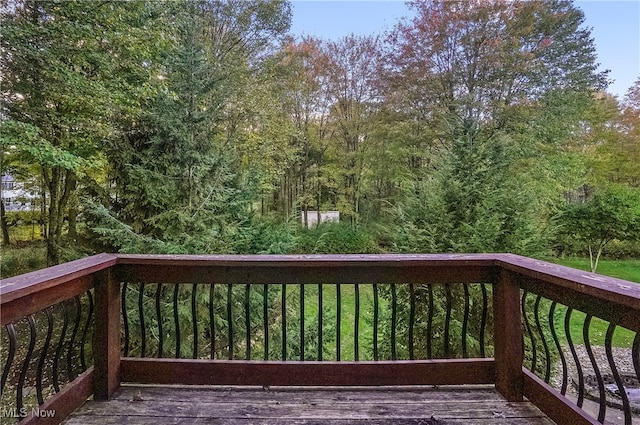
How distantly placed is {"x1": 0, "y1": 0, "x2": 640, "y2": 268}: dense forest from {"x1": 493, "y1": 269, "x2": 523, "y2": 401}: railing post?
6.44ft

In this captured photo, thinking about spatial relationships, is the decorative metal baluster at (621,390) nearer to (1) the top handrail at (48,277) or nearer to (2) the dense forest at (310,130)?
(1) the top handrail at (48,277)

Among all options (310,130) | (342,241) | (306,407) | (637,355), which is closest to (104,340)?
(306,407)

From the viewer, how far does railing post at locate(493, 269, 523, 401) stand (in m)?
1.86

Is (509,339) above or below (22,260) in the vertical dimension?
above

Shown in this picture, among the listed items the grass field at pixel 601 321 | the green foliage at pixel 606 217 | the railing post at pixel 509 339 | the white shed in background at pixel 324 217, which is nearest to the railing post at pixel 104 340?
the railing post at pixel 509 339

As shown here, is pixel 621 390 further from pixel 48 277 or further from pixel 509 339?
pixel 48 277

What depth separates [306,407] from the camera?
1817 millimetres

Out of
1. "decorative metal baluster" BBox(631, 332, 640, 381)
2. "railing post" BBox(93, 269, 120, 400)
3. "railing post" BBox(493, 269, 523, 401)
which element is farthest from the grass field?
"railing post" BBox(93, 269, 120, 400)

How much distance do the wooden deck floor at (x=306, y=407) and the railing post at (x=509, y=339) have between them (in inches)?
2.8

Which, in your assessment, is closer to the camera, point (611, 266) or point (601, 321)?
point (601, 321)

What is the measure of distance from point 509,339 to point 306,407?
1.16 m

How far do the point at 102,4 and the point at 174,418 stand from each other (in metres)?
5.88

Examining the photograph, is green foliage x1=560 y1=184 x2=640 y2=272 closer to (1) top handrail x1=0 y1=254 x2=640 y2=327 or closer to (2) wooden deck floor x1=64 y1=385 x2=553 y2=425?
(1) top handrail x1=0 y1=254 x2=640 y2=327

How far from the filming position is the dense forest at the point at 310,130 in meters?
4.54
